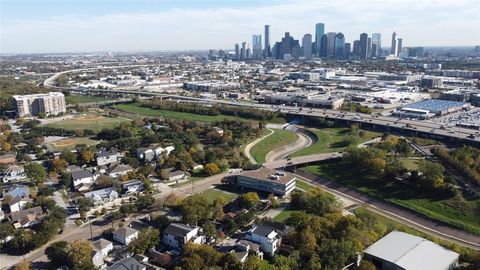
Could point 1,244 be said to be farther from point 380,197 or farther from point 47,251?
point 380,197

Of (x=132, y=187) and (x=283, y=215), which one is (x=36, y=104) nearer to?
(x=132, y=187)

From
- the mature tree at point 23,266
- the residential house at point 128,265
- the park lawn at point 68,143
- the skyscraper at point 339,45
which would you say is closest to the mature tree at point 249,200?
the residential house at point 128,265

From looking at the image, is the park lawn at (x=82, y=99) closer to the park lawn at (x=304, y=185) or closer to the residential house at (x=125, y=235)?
the park lawn at (x=304, y=185)

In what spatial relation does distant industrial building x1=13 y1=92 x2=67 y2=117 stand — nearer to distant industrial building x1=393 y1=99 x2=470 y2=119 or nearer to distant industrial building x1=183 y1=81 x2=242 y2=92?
distant industrial building x1=183 y1=81 x2=242 y2=92

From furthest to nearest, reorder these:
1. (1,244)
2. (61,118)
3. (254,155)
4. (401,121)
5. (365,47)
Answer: (365,47) → (61,118) → (401,121) → (254,155) → (1,244)

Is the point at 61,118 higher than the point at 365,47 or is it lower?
lower

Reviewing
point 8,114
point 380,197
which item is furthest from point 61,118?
point 380,197

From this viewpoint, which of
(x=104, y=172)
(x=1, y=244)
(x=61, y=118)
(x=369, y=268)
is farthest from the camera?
(x=61, y=118)
